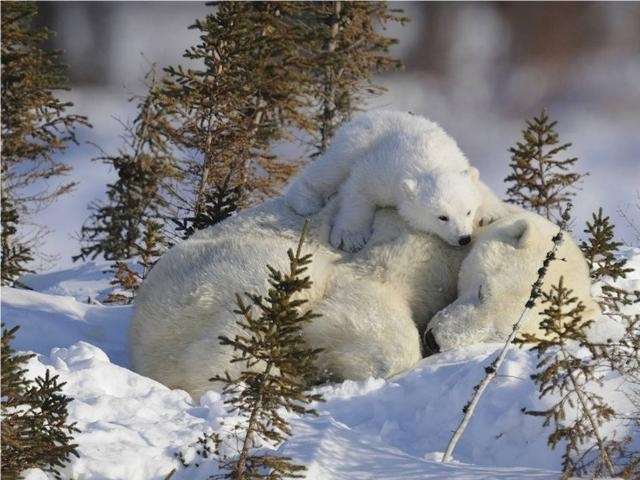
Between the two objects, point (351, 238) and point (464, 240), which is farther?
point (351, 238)

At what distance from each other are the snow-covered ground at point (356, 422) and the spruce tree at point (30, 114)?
12.6m

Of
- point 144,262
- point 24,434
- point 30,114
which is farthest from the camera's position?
point 30,114

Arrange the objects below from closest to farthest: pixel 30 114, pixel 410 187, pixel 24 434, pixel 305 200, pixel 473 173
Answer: pixel 24 434 → pixel 410 187 → pixel 473 173 → pixel 305 200 → pixel 30 114

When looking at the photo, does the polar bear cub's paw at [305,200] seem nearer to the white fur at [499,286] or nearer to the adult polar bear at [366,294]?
the adult polar bear at [366,294]

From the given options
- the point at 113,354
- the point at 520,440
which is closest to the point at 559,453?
the point at 520,440

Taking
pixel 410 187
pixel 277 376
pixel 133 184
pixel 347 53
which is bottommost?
pixel 133 184

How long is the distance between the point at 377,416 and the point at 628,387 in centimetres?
157

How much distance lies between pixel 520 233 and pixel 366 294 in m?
1.22

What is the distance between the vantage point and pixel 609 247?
Result: 854 cm

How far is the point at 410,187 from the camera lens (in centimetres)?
775

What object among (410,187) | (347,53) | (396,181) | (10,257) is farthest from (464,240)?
(347,53)

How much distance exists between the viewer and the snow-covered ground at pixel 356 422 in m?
4.75

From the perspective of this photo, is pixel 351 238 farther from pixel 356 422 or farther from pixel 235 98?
pixel 235 98

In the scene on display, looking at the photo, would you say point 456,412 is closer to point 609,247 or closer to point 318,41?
point 609,247
